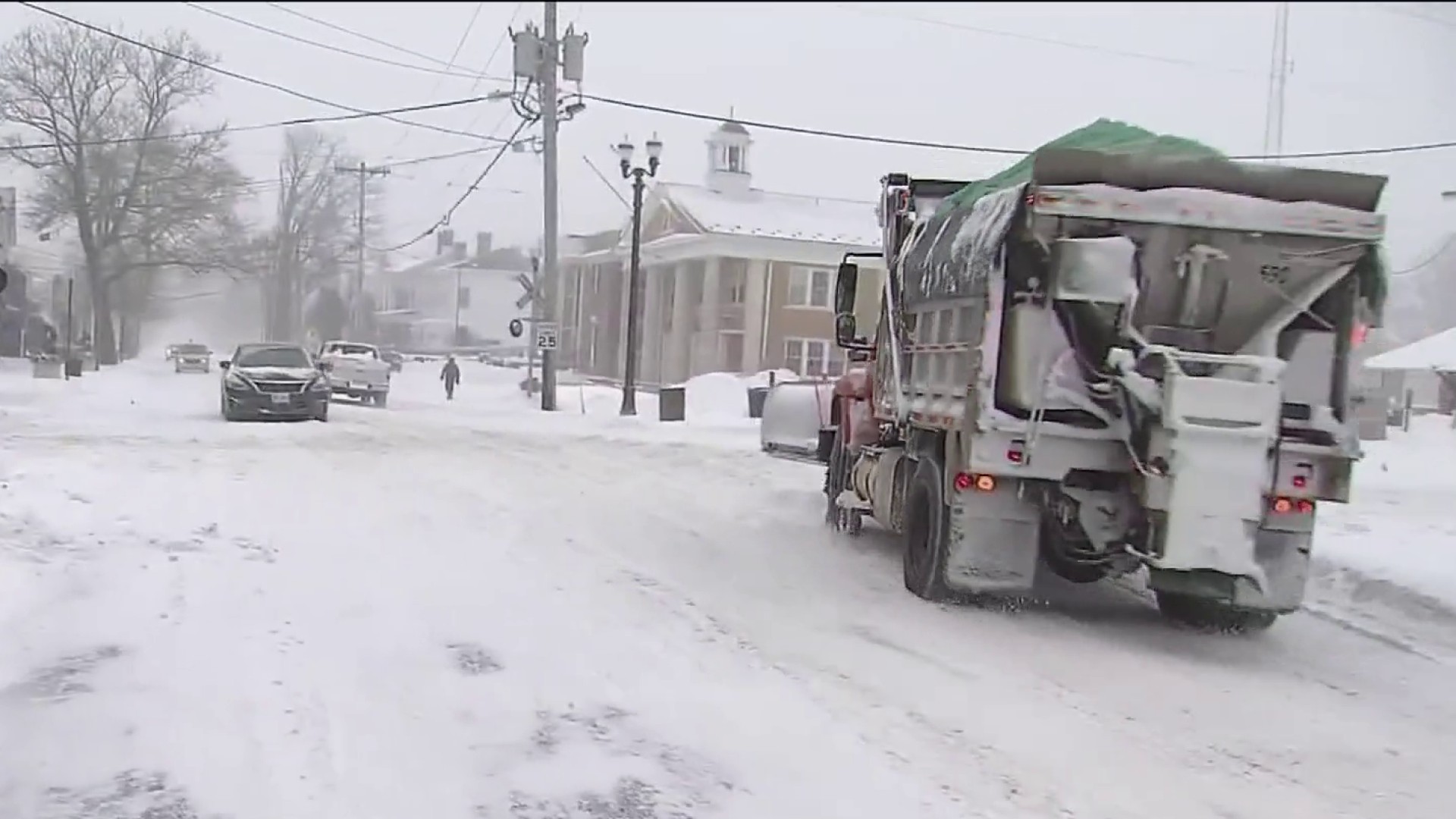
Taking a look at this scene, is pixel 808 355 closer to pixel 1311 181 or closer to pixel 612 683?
pixel 1311 181

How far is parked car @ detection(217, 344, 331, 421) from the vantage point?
2430 centimetres

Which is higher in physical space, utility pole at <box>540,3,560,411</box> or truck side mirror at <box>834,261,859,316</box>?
utility pole at <box>540,3,560,411</box>

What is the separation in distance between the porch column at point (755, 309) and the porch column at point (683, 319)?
4167 millimetres

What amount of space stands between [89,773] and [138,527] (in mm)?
6271

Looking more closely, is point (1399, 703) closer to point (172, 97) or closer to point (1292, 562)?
point (1292, 562)

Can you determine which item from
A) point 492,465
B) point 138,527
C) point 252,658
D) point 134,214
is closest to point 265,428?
point 492,465

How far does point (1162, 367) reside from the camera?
8.06 metres

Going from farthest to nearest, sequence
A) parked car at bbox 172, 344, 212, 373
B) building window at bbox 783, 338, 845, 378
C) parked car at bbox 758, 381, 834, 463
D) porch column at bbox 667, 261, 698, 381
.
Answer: parked car at bbox 172, 344, 212, 373 < porch column at bbox 667, 261, 698, 381 < building window at bbox 783, 338, 845, 378 < parked car at bbox 758, 381, 834, 463

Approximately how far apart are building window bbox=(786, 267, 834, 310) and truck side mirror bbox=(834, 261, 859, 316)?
3562cm

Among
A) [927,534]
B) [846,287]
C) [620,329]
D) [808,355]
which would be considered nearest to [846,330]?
[846,287]

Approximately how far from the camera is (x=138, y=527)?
438 inches

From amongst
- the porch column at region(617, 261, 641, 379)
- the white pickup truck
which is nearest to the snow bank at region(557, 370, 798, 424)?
the white pickup truck

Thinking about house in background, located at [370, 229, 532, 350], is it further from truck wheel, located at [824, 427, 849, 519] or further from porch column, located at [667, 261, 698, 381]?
truck wheel, located at [824, 427, 849, 519]

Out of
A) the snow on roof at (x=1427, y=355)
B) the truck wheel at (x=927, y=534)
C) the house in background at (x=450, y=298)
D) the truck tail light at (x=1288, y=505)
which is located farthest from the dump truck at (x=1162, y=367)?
the house in background at (x=450, y=298)
